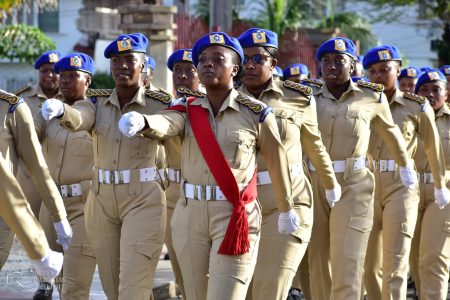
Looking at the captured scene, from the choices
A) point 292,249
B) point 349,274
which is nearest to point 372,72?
point 349,274

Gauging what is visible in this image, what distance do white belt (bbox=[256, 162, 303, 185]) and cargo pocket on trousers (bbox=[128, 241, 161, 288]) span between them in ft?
2.95

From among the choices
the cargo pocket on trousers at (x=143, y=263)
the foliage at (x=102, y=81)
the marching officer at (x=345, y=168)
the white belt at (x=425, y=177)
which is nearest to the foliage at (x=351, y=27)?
the foliage at (x=102, y=81)

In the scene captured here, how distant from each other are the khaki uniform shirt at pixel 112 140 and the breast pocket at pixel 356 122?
1.84 meters

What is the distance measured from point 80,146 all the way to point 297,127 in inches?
78.4

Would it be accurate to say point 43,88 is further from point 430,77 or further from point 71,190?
point 430,77

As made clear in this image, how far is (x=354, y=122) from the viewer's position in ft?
31.7

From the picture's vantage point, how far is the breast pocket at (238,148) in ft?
24.6

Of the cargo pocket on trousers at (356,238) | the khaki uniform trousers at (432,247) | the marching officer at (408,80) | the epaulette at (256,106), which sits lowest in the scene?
the khaki uniform trousers at (432,247)

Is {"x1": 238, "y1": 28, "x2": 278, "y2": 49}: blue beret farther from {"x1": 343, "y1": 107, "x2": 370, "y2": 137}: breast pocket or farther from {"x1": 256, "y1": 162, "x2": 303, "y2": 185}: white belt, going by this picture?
{"x1": 343, "y1": 107, "x2": 370, "y2": 137}: breast pocket

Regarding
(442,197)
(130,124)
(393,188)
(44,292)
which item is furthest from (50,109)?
(442,197)

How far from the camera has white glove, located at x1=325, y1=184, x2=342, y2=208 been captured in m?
9.11

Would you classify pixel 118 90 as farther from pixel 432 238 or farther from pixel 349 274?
pixel 432 238

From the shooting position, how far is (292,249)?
8367mm

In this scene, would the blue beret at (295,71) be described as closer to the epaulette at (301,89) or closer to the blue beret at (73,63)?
the blue beret at (73,63)
